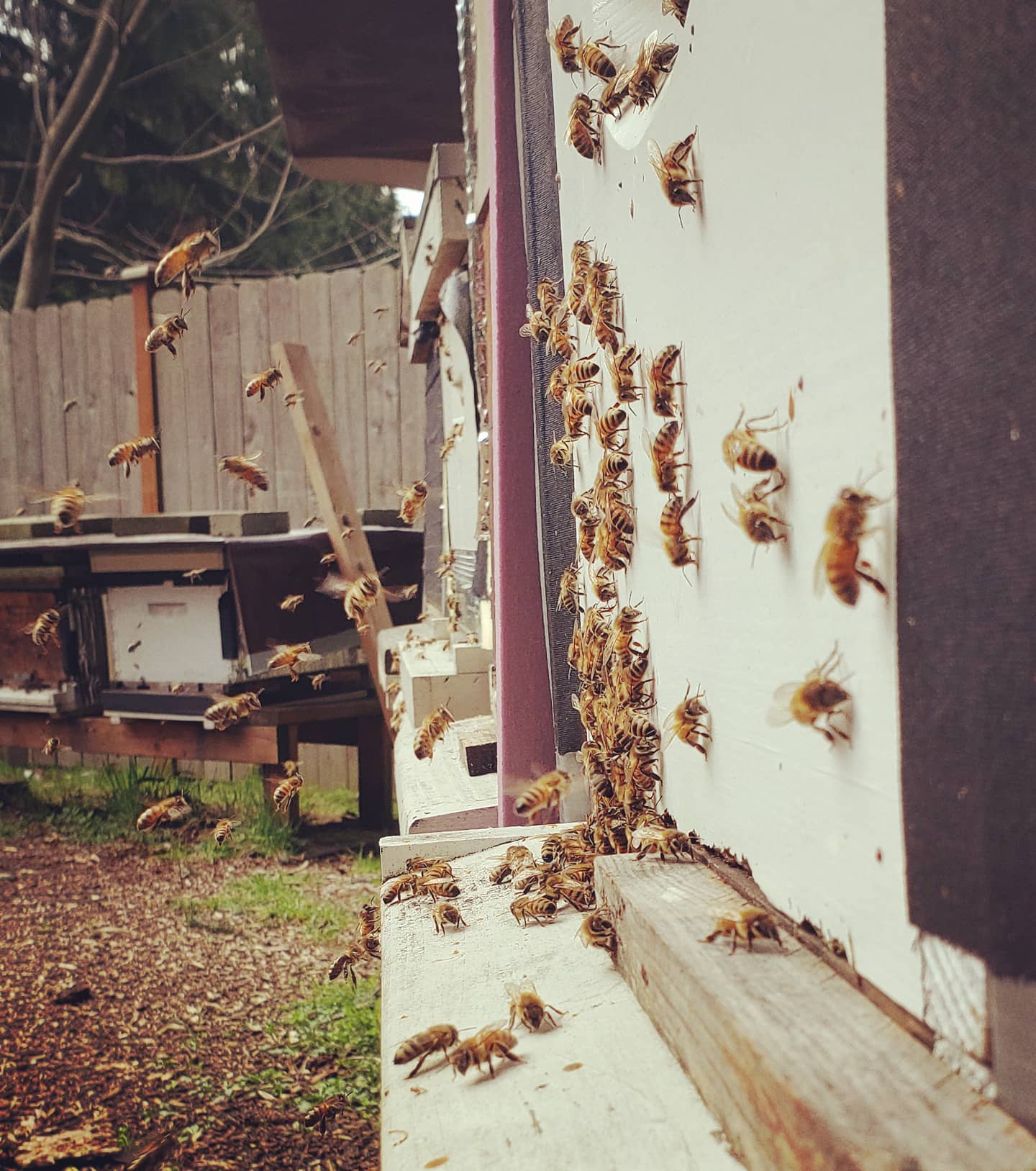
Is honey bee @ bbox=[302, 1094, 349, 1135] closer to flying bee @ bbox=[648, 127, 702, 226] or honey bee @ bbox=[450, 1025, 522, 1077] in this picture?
honey bee @ bbox=[450, 1025, 522, 1077]

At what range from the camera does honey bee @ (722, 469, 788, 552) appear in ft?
2.90

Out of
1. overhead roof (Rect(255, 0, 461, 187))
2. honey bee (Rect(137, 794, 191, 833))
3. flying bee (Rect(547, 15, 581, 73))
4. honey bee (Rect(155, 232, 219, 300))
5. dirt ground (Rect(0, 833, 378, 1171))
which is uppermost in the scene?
overhead roof (Rect(255, 0, 461, 187))

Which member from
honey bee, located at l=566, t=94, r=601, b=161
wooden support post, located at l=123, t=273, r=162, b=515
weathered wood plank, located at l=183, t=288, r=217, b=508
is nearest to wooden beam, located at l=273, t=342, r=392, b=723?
weathered wood plank, located at l=183, t=288, r=217, b=508

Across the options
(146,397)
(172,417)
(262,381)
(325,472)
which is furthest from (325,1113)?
(146,397)

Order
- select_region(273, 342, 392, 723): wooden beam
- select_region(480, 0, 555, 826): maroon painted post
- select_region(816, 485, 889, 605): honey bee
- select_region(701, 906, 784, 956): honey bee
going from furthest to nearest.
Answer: select_region(273, 342, 392, 723): wooden beam < select_region(480, 0, 555, 826): maroon painted post < select_region(701, 906, 784, 956): honey bee < select_region(816, 485, 889, 605): honey bee

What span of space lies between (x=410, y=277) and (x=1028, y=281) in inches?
155

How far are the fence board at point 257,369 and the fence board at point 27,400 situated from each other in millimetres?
1648

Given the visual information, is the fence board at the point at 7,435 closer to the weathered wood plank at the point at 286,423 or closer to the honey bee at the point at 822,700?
the weathered wood plank at the point at 286,423

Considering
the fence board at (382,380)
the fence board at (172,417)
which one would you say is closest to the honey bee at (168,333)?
the fence board at (382,380)

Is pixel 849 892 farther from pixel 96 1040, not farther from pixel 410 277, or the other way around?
pixel 410 277

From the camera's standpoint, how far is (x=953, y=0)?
0.59m

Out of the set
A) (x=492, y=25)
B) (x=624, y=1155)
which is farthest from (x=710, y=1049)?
(x=492, y=25)

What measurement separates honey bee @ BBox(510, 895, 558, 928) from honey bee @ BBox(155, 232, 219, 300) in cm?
234

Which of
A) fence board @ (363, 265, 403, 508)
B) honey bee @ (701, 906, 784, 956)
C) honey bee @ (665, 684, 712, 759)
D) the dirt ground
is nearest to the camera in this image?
honey bee @ (701, 906, 784, 956)
